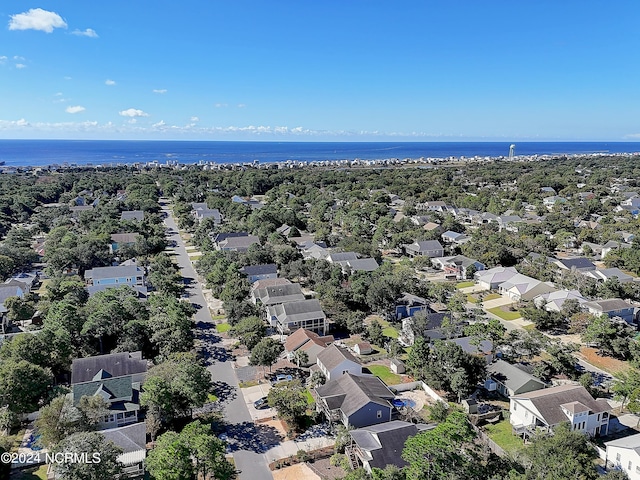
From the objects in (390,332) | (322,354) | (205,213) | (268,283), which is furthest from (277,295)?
(205,213)

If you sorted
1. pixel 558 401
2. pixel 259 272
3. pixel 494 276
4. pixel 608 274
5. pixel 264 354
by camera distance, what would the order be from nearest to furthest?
pixel 558 401 → pixel 264 354 → pixel 608 274 → pixel 494 276 → pixel 259 272

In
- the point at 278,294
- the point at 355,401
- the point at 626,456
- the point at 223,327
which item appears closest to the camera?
the point at 626,456

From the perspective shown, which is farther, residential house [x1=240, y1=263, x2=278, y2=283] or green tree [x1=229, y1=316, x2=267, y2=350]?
residential house [x1=240, y1=263, x2=278, y2=283]

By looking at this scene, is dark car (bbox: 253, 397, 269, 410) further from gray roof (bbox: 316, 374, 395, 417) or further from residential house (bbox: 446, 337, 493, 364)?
residential house (bbox: 446, 337, 493, 364)

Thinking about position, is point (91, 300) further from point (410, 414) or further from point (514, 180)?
point (514, 180)

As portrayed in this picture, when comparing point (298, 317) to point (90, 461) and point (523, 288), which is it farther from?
point (523, 288)

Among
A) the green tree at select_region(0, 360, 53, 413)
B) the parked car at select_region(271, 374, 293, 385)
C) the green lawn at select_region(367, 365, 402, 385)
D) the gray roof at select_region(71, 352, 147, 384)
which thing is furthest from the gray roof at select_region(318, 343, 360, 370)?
the green tree at select_region(0, 360, 53, 413)
